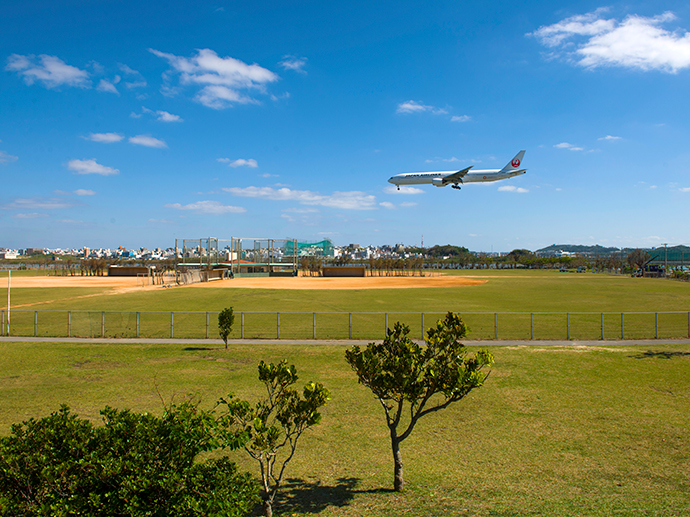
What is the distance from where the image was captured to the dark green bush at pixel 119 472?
13.6 ft

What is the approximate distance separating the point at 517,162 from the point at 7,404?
67.6m

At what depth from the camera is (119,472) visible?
4285 millimetres

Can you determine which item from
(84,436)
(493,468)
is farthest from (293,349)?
(84,436)

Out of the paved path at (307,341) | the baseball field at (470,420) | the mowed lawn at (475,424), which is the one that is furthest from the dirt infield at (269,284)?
the mowed lawn at (475,424)

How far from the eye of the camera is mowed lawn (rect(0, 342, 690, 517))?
7.10m

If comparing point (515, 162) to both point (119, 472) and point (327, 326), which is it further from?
point (119, 472)

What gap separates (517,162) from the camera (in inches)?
2552

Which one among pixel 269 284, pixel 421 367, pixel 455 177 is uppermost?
pixel 455 177

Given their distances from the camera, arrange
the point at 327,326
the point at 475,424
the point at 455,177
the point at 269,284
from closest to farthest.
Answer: the point at 475,424 < the point at 327,326 < the point at 455,177 < the point at 269,284

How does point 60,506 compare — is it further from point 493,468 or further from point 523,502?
point 493,468

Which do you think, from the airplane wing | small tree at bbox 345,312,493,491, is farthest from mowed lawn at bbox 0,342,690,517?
the airplane wing

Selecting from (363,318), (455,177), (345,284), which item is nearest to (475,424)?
(363,318)

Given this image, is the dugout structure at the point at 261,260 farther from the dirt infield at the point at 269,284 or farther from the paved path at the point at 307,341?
the paved path at the point at 307,341

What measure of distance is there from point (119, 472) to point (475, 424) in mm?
8871
